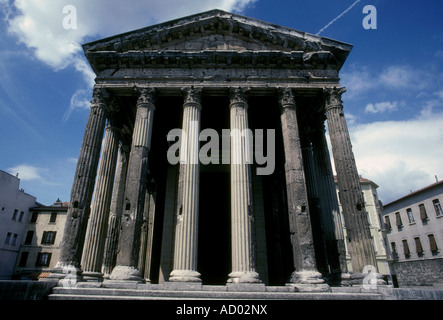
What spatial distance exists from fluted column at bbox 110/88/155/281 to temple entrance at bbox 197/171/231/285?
18.8 ft

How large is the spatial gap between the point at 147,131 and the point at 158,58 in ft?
10.1

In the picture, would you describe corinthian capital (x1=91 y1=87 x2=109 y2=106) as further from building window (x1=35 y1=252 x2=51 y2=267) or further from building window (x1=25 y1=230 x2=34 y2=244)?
building window (x1=25 y1=230 x2=34 y2=244)

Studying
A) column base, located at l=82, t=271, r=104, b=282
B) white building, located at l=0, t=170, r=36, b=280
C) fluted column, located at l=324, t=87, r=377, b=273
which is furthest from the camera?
white building, located at l=0, t=170, r=36, b=280

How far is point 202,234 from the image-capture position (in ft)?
47.6

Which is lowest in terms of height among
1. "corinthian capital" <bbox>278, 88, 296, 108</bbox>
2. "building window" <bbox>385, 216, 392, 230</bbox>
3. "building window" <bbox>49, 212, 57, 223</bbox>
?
"building window" <bbox>385, 216, 392, 230</bbox>

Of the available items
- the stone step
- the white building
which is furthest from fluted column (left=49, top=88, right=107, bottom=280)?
the white building

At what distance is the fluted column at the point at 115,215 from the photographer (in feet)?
38.1

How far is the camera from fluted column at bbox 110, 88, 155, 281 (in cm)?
838

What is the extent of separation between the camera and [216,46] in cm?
1137

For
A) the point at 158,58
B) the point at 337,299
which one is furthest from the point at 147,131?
the point at 337,299

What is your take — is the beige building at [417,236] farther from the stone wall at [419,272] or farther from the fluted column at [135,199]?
the fluted column at [135,199]

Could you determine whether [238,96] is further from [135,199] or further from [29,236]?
[29,236]

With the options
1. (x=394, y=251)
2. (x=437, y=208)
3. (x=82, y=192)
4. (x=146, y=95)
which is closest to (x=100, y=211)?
(x=82, y=192)

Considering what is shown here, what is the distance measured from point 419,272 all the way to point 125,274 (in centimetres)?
2745
